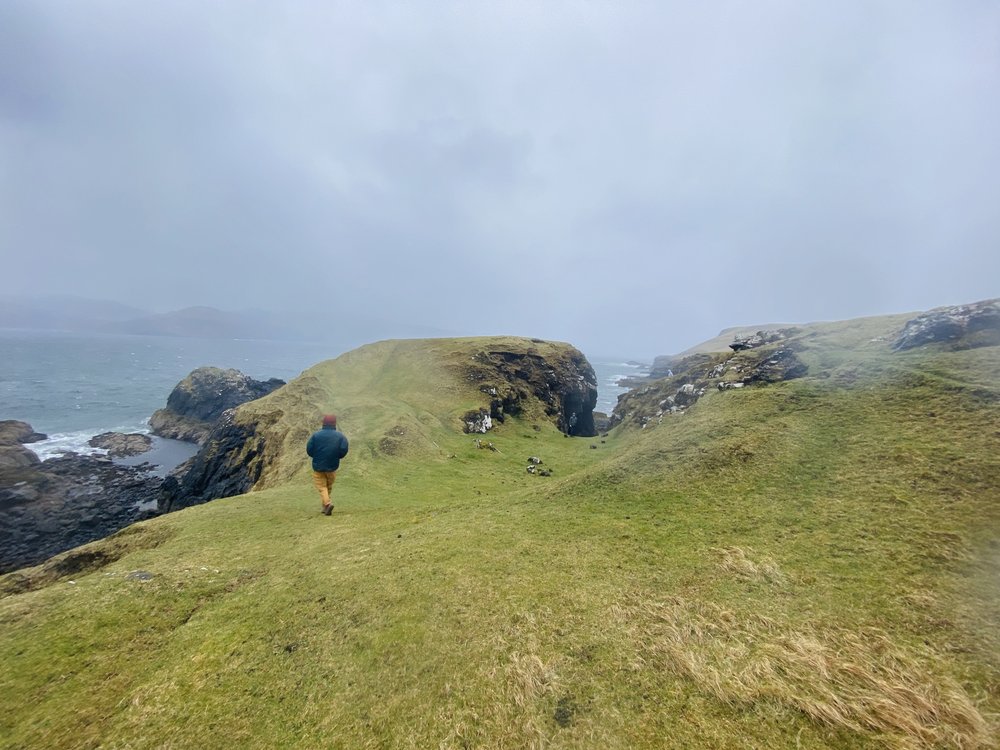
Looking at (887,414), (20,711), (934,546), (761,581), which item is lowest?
(20,711)

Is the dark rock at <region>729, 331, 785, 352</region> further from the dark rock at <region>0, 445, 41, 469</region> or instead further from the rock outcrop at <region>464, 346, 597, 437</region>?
the dark rock at <region>0, 445, 41, 469</region>

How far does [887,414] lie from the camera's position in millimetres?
18516

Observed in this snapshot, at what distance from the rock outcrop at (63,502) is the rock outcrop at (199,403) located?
23108 mm

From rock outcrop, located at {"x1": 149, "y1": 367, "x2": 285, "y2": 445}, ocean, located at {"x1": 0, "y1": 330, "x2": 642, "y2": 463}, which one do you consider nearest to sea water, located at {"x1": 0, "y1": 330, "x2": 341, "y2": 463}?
ocean, located at {"x1": 0, "y1": 330, "x2": 642, "y2": 463}

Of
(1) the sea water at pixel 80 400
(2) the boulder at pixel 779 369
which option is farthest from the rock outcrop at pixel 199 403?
(2) the boulder at pixel 779 369

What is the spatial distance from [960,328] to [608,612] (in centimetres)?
2923

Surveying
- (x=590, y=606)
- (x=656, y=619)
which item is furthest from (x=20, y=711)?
(x=656, y=619)

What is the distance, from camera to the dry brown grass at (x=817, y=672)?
694 cm

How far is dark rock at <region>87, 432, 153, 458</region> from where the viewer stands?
7784 cm

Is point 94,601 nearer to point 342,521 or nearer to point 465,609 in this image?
point 342,521

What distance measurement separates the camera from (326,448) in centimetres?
2123

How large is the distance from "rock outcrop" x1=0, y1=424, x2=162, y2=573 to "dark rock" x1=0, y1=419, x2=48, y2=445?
1213cm

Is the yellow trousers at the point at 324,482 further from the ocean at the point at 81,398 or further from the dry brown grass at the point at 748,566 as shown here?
the ocean at the point at 81,398

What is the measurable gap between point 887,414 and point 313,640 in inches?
918
